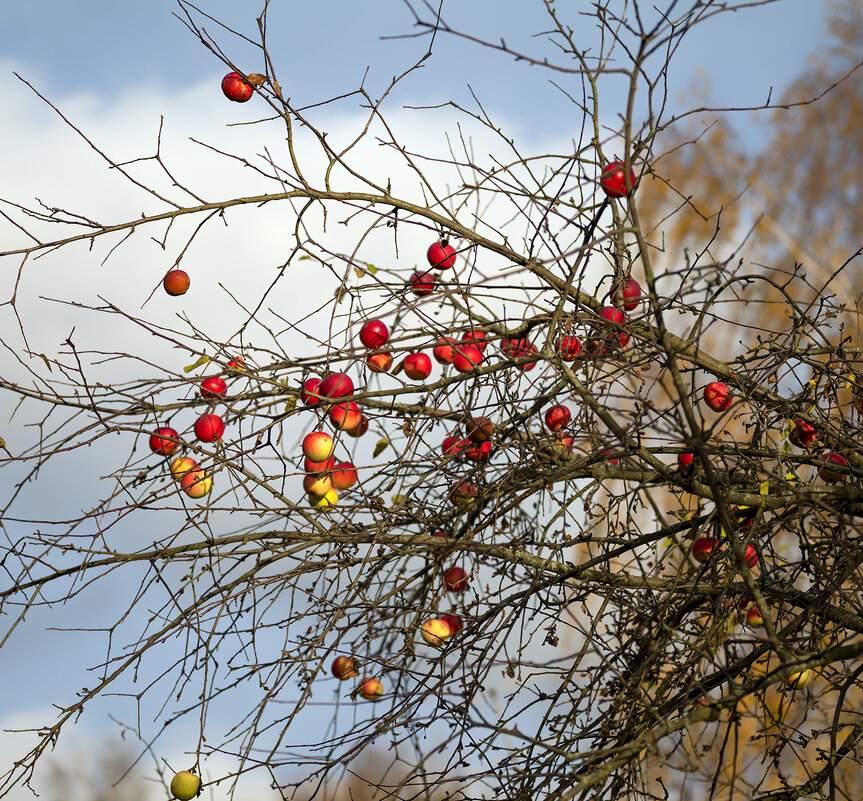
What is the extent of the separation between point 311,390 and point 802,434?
1237mm

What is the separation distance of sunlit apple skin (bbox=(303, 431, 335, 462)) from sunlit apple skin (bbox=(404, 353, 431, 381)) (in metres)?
0.43

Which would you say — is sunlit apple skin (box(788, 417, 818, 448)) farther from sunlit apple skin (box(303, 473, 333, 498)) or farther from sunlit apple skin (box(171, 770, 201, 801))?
sunlit apple skin (box(171, 770, 201, 801))

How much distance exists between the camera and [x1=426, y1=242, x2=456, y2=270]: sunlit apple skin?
7.00ft

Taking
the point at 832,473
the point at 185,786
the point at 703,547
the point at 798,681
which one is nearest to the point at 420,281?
the point at 703,547

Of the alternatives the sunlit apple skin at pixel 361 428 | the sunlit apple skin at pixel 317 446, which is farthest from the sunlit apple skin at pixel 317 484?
the sunlit apple skin at pixel 361 428

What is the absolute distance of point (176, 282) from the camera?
2.16 meters

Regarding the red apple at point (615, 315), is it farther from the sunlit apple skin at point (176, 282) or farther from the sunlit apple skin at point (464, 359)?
the sunlit apple skin at point (176, 282)

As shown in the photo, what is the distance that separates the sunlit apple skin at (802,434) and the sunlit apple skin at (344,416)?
1093 millimetres

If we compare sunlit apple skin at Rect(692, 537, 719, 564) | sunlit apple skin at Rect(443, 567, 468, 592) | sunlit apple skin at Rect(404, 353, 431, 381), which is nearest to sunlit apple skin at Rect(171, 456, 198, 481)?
sunlit apple skin at Rect(404, 353, 431, 381)

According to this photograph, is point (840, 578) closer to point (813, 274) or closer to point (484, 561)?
point (484, 561)

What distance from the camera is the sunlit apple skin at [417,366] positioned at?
2312 mm

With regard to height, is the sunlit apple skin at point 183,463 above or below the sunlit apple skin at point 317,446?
above

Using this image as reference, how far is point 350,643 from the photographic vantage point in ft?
6.42

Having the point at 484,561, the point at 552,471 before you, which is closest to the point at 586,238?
the point at 552,471
